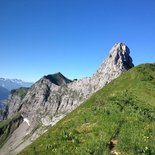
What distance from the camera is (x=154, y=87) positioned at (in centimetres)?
5416

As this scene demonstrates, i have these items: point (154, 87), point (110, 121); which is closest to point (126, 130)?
point (110, 121)

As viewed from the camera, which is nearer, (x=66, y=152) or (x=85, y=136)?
(x=66, y=152)

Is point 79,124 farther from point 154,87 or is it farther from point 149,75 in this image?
point 149,75

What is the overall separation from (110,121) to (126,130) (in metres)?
3.29

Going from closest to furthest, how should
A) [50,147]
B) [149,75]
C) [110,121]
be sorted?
[50,147] < [110,121] < [149,75]

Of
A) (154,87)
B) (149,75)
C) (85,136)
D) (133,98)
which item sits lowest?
(85,136)

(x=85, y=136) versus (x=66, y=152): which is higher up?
(x=85, y=136)

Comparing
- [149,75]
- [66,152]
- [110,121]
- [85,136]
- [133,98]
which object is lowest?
[66,152]

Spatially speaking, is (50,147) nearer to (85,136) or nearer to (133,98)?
(85,136)

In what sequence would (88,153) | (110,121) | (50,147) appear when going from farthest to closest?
(110,121) → (50,147) → (88,153)

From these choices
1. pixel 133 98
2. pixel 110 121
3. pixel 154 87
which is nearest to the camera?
pixel 110 121

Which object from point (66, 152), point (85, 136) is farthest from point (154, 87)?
point (66, 152)

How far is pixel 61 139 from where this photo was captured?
28.2 m

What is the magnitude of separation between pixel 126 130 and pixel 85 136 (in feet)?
12.6
